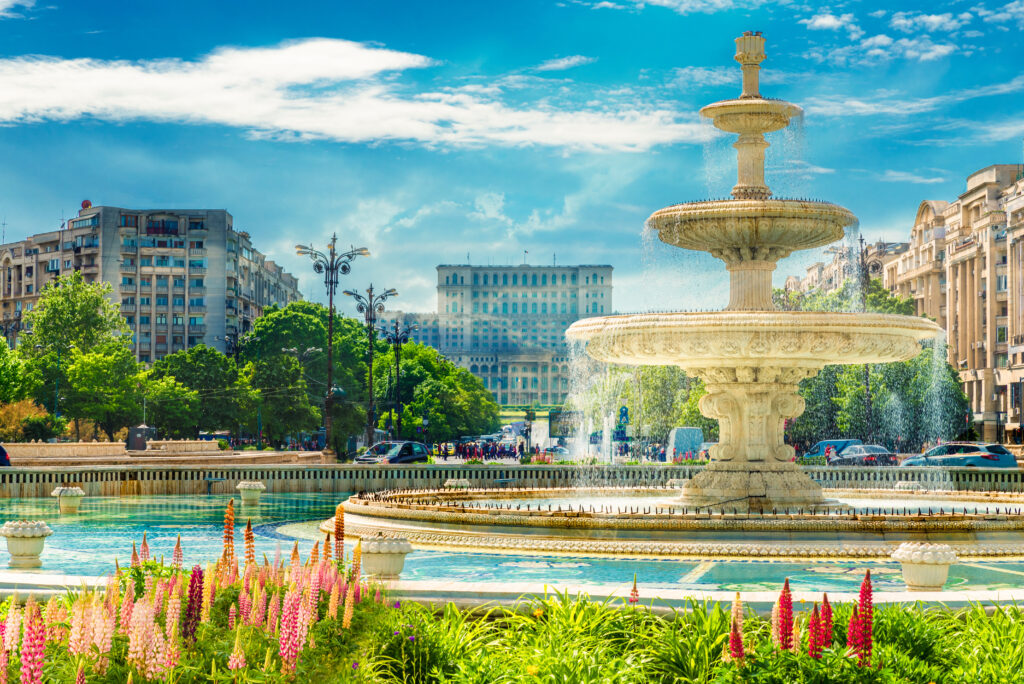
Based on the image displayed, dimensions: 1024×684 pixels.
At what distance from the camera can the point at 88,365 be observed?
63219mm

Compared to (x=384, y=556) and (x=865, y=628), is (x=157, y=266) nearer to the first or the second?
(x=384, y=556)

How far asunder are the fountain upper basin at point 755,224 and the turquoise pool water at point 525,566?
6436mm

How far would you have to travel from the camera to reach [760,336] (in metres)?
16.7

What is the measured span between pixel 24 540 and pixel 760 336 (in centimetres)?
941

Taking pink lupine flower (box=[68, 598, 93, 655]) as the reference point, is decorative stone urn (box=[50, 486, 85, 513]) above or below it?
below

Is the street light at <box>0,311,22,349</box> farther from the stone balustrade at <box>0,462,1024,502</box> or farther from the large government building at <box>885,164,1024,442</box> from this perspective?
the large government building at <box>885,164,1024,442</box>

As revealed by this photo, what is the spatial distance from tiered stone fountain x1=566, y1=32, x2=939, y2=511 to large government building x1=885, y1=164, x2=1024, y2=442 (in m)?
55.0

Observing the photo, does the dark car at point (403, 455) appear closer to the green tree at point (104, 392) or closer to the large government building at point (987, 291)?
the green tree at point (104, 392)

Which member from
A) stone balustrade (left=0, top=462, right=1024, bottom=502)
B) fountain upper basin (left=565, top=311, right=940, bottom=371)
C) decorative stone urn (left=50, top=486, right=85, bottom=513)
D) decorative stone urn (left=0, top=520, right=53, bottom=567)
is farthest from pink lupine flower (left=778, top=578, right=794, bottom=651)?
stone balustrade (left=0, top=462, right=1024, bottom=502)

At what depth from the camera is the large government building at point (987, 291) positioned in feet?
240

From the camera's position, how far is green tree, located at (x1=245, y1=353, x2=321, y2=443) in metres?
64.8

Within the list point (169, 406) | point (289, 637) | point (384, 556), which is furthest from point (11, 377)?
point (289, 637)

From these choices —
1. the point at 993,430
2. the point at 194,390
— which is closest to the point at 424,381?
the point at 194,390

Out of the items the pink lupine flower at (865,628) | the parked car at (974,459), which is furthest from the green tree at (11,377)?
the pink lupine flower at (865,628)
